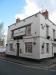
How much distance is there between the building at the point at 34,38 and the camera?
17031mm

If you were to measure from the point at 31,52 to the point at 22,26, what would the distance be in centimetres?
566

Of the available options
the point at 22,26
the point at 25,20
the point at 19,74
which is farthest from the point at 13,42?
the point at 19,74

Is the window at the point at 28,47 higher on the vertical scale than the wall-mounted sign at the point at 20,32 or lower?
lower

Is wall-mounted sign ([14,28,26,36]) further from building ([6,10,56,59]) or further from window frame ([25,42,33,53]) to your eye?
window frame ([25,42,33,53])

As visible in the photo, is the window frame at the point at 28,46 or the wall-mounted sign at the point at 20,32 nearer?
the window frame at the point at 28,46

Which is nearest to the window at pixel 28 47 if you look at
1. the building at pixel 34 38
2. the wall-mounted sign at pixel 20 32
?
the building at pixel 34 38

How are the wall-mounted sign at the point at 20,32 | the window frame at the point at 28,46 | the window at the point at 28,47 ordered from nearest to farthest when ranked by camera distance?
1. the window frame at the point at 28,46
2. the window at the point at 28,47
3. the wall-mounted sign at the point at 20,32

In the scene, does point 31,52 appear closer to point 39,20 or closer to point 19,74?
point 39,20

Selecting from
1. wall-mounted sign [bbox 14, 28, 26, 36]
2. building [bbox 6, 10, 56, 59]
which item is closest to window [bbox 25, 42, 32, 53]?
building [bbox 6, 10, 56, 59]

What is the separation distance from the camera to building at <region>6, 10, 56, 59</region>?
55.9ft

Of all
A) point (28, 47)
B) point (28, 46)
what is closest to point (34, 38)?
point (28, 46)

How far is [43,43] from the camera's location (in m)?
17.7

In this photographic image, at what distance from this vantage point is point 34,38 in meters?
17.3

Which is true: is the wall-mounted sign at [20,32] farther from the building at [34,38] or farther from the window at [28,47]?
the window at [28,47]
